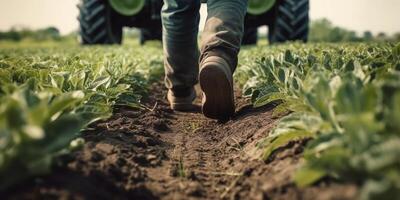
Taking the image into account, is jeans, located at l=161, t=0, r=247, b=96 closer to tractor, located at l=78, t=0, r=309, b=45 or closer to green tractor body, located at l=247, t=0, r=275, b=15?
tractor, located at l=78, t=0, r=309, b=45

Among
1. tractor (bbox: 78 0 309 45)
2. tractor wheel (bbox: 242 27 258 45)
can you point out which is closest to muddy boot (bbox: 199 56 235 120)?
tractor (bbox: 78 0 309 45)

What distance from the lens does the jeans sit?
2.70 metres

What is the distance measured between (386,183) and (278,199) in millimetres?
429

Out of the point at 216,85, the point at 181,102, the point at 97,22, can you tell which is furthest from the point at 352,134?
the point at 97,22

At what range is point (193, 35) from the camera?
11.0 ft

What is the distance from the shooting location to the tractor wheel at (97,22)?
8758 mm

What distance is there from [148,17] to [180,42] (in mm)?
6872

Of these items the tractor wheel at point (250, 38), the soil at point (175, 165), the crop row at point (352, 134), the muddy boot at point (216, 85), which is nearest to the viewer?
the crop row at point (352, 134)

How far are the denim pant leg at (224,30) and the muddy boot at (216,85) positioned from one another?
99 millimetres

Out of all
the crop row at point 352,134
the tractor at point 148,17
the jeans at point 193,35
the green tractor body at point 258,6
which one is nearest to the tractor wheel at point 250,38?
the tractor at point 148,17

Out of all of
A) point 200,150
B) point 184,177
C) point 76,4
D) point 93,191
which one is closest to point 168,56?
point 200,150

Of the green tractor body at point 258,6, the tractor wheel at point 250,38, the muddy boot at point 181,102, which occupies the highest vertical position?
the green tractor body at point 258,6

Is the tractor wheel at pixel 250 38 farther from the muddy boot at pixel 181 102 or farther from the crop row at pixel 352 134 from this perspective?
the crop row at pixel 352 134

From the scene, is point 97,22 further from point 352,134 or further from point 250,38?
point 352,134
